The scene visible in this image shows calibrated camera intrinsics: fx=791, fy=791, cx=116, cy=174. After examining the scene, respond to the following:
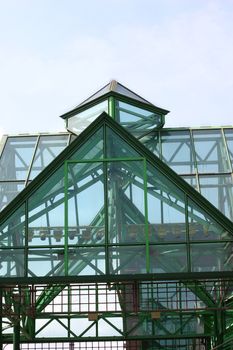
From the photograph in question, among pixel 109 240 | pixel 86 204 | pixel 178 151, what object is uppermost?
pixel 178 151

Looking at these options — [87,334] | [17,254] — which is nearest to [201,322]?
[87,334]

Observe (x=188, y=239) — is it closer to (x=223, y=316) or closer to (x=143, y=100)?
(x=223, y=316)

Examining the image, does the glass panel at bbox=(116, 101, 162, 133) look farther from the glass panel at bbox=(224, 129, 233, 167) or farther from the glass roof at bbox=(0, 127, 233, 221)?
the glass panel at bbox=(224, 129, 233, 167)

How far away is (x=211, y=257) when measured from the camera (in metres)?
18.5

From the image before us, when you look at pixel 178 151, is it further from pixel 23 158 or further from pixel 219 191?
pixel 23 158

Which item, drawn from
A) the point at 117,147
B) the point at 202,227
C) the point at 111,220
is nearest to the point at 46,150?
the point at 117,147

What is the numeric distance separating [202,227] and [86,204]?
9.29 feet

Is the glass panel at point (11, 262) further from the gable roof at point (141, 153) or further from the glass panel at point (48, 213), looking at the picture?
the gable roof at point (141, 153)

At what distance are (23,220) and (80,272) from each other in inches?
75.2

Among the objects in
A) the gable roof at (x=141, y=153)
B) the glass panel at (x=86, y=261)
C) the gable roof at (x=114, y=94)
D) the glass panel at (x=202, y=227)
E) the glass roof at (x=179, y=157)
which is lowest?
the glass panel at (x=86, y=261)

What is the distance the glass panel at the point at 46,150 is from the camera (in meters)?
23.6

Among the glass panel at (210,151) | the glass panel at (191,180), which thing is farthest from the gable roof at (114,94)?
the glass panel at (191,180)

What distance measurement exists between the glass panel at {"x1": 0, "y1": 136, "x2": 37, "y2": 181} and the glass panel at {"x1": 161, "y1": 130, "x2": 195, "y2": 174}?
412cm

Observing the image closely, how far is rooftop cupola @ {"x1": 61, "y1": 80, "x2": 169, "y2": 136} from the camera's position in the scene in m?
24.3
